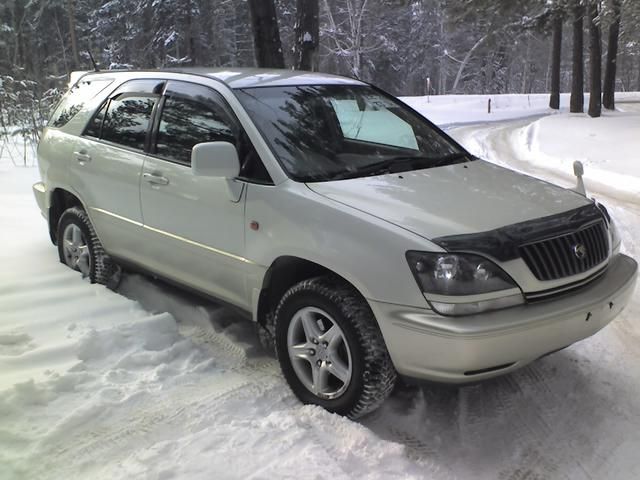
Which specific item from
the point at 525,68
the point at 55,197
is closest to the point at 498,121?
the point at 55,197

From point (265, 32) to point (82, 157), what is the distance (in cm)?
572

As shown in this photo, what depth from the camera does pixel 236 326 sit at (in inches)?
172

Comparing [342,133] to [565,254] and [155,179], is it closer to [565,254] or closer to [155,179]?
[155,179]

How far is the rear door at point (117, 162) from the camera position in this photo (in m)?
4.35

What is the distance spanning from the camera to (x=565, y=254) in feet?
9.88

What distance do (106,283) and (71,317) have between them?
0.72 m

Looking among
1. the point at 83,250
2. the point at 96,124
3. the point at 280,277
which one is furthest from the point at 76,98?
the point at 280,277

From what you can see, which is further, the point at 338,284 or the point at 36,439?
the point at 338,284

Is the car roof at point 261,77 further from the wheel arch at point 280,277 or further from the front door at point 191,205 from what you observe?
the wheel arch at point 280,277

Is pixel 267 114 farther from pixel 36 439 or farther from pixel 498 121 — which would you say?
pixel 498 121

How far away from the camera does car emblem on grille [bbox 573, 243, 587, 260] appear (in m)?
3.06

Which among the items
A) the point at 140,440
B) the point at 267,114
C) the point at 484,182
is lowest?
the point at 140,440

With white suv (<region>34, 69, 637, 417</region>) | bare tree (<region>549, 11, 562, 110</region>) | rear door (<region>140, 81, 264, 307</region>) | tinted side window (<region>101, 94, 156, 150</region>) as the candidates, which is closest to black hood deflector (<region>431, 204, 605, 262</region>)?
white suv (<region>34, 69, 637, 417</region>)

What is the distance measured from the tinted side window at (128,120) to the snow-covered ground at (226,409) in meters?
1.16
